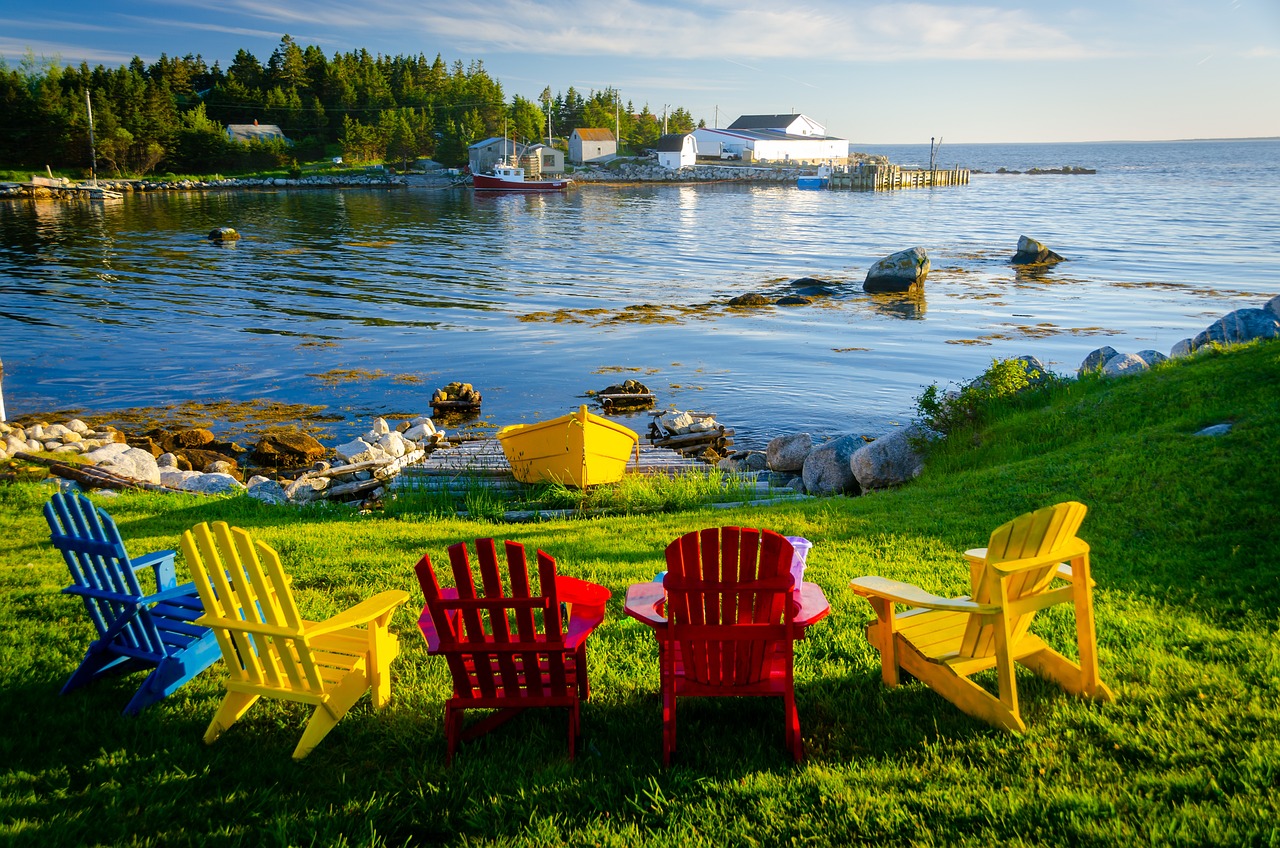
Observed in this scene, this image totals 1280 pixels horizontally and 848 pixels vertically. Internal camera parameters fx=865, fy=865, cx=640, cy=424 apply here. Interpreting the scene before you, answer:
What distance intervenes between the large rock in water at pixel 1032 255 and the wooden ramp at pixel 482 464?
3089 centimetres

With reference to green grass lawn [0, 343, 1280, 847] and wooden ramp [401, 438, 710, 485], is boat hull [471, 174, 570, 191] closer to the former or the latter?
wooden ramp [401, 438, 710, 485]

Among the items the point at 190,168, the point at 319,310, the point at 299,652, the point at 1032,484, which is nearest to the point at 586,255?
the point at 319,310

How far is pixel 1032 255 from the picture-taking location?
1499 inches

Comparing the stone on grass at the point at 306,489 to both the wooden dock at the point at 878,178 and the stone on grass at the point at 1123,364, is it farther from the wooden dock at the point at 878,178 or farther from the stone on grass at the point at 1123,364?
the wooden dock at the point at 878,178

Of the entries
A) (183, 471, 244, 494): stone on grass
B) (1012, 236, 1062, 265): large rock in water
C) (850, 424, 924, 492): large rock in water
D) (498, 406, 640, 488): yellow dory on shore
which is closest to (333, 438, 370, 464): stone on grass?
(183, 471, 244, 494): stone on grass

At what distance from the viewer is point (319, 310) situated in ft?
91.6

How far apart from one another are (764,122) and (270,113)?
7181 cm

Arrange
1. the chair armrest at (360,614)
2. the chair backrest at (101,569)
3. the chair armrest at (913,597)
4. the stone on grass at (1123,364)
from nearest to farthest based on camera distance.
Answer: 1. the chair armrest at (913,597)
2. the chair armrest at (360,614)
3. the chair backrest at (101,569)
4. the stone on grass at (1123,364)

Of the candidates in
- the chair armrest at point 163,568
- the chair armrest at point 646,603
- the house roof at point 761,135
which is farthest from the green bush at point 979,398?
the house roof at point 761,135

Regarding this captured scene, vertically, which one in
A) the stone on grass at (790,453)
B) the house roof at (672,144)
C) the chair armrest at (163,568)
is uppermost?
the house roof at (672,144)

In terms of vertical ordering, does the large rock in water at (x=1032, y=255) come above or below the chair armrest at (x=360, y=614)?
above

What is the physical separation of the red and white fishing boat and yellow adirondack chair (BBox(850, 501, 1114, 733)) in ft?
295

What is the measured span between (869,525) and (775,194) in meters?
88.4

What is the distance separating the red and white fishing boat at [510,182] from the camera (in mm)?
89812
